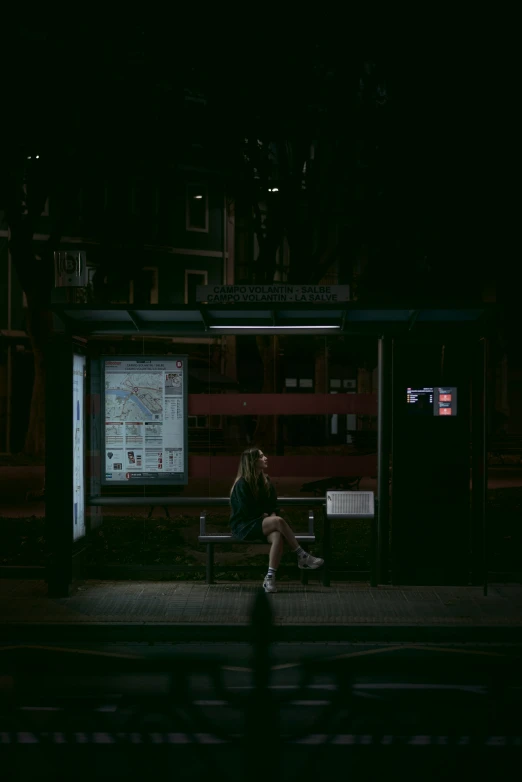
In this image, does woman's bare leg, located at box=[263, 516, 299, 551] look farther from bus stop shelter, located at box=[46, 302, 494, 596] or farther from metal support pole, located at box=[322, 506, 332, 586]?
bus stop shelter, located at box=[46, 302, 494, 596]

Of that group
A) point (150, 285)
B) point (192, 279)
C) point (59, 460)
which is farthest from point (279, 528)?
point (192, 279)

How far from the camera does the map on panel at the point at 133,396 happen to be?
31.7ft

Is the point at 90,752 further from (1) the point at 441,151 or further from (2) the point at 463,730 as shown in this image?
(1) the point at 441,151

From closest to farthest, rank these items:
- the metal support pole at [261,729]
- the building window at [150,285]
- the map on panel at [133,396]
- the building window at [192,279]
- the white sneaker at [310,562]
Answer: the metal support pole at [261,729] → the white sneaker at [310,562] → the map on panel at [133,396] → the building window at [150,285] → the building window at [192,279]

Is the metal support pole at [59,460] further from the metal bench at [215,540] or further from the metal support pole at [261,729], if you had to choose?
the metal support pole at [261,729]

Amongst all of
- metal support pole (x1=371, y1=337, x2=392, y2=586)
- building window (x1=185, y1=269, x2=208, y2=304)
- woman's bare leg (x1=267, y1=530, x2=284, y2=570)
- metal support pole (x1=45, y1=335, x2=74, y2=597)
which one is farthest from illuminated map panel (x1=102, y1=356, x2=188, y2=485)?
building window (x1=185, y1=269, x2=208, y2=304)

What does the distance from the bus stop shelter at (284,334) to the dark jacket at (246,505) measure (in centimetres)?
82

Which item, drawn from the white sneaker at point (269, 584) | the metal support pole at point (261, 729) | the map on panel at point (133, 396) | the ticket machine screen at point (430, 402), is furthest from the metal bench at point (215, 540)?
the metal support pole at point (261, 729)

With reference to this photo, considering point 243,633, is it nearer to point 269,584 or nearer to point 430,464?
point 269,584

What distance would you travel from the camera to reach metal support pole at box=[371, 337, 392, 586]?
9.19 meters

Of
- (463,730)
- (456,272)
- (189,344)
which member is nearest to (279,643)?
(463,730)

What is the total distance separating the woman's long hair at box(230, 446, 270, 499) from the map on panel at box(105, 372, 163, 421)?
1221 millimetres

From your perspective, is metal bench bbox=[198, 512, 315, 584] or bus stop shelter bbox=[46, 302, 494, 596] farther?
metal bench bbox=[198, 512, 315, 584]

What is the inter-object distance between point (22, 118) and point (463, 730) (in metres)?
13.9
